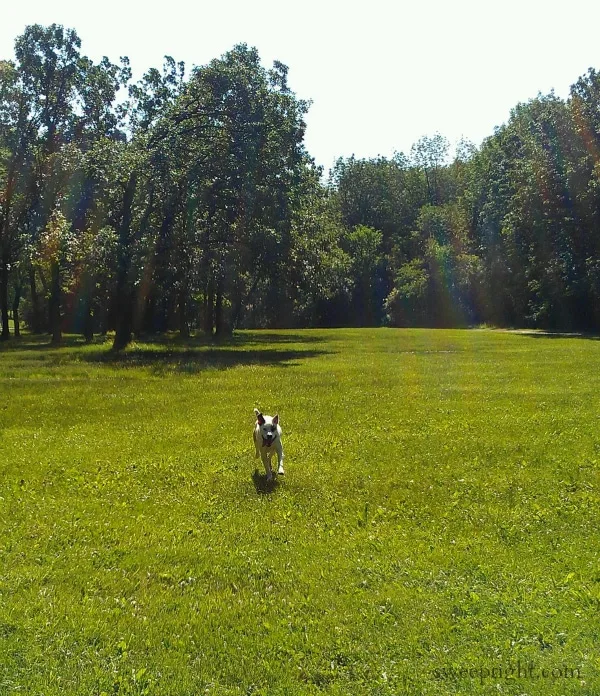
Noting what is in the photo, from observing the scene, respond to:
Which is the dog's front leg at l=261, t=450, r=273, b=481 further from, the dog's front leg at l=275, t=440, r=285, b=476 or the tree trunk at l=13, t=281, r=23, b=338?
the tree trunk at l=13, t=281, r=23, b=338

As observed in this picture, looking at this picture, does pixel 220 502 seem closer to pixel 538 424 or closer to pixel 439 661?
pixel 439 661

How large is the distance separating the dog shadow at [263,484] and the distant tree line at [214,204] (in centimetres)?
2186

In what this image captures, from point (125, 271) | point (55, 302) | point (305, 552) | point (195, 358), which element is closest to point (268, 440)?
point (305, 552)

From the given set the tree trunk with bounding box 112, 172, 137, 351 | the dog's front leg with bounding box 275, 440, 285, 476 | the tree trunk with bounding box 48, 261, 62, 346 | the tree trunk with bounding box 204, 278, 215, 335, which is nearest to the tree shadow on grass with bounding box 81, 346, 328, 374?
the tree trunk with bounding box 112, 172, 137, 351

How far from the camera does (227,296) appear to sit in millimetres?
57844

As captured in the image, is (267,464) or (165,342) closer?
(267,464)

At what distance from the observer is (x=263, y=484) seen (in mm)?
9531

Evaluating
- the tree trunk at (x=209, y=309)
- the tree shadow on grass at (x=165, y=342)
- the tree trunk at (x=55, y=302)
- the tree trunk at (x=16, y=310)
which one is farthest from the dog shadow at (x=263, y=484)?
the tree trunk at (x=16, y=310)

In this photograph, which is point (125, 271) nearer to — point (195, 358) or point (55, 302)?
point (195, 358)

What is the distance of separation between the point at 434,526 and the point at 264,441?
107 inches

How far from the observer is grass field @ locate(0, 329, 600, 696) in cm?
489

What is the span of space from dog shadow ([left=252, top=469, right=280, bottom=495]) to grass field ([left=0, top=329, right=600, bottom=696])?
0.24 ft

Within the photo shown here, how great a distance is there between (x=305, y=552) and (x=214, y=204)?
2806cm

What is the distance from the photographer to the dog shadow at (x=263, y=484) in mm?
9219
